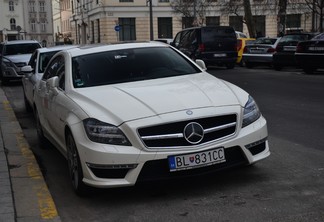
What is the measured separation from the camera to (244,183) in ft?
17.0

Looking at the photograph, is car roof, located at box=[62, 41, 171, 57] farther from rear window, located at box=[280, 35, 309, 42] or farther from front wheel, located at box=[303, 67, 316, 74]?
rear window, located at box=[280, 35, 309, 42]

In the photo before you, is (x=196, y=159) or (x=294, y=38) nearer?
(x=196, y=159)

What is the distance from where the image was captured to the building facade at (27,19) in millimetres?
101812

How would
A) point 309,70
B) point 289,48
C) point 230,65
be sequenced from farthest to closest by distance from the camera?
point 230,65, point 289,48, point 309,70

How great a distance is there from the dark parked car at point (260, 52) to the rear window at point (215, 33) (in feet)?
3.11

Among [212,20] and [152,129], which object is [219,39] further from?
[212,20]

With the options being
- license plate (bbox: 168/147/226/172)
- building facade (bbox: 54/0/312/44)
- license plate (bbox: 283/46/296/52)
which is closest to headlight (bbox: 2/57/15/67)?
license plate (bbox: 283/46/296/52)

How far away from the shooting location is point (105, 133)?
4.60 meters

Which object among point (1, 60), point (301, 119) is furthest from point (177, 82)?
point (1, 60)

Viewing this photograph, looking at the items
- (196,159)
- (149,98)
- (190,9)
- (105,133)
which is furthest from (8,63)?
(190,9)

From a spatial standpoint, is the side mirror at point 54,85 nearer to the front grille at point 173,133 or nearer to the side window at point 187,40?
the front grille at point 173,133

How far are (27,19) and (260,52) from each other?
297ft

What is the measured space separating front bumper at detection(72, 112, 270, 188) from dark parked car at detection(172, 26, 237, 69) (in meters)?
16.7

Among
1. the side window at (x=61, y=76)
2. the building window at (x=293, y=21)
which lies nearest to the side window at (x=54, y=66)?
the side window at (x=61, y=76)
